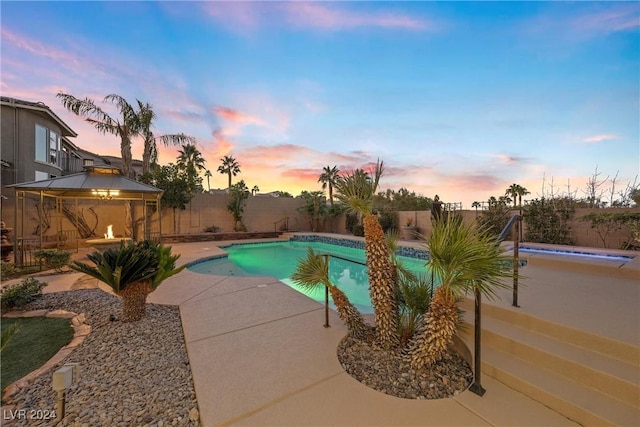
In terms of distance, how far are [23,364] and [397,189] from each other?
1118 inches

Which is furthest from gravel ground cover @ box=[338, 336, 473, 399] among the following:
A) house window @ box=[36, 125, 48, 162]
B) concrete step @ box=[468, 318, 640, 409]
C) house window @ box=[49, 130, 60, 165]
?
house window @ box=[49, 130, 60, 165]

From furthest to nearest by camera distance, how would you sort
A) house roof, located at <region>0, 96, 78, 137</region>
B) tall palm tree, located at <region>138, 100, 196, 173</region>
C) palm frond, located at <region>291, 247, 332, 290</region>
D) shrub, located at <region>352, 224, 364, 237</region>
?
shrub, located at <region>352, 224, 364, 237</region> → tall palm tree, located at <region>138, 100, 196, 173</region> → house roof, located at <region>0, 96, 78, 137</region> → palm frond, located at <region>291, 247, 332, 290</region>

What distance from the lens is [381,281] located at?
245 cm

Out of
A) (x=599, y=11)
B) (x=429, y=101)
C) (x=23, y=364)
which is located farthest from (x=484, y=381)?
(x=429, y=101)

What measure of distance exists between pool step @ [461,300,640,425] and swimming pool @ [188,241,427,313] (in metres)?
1.64

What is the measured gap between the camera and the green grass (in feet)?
7.79

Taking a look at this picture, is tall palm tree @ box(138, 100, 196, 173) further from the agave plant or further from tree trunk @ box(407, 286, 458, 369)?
tree trunk @ box(407, 286, 458, 369)

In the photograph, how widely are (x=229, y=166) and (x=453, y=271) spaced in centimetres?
3105

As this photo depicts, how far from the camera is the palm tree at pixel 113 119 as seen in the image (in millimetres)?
10016

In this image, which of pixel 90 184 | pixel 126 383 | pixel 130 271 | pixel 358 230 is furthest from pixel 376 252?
pixel 358 230

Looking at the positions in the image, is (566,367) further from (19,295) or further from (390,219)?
(390,219)

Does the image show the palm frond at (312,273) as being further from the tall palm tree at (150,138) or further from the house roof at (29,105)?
the house roof at (29,105)

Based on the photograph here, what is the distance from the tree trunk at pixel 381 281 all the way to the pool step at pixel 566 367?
0.82 metres

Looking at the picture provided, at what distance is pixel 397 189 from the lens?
92.1 feet
